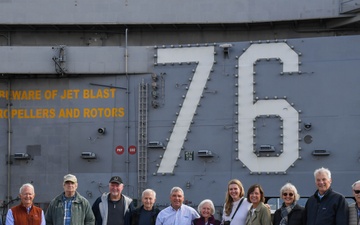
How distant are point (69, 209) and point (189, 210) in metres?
1.77

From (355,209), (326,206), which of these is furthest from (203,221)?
(355,209)

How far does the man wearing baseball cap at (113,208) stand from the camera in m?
9.84

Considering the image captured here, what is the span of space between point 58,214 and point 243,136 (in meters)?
6.81

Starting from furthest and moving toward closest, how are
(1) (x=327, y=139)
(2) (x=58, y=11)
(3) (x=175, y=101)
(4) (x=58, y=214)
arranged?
1. (2) (x=58, y=11)
2. (3) (x=175, y=101)
3. (1) (x=327, y=139)
4. (4) (x=58, y=214)

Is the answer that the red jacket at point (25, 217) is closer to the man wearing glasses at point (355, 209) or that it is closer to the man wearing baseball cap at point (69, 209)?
the man wearing baseball cap at point (69, 209)

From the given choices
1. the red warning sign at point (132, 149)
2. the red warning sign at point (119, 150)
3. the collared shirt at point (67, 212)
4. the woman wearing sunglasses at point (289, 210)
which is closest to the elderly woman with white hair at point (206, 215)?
the woman wearing sunglasses at point (289, 210)

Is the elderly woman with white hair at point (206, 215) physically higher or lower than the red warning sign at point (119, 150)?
lower

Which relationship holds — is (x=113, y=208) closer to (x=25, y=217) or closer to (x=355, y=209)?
(x=25, y=217)

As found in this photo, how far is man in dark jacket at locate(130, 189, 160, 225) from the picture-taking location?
9.82 meters

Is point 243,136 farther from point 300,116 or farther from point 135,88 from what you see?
point 135,88

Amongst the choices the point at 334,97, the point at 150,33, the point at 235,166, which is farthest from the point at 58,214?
the point at 150,33

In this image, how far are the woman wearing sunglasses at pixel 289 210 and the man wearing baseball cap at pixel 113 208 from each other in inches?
86.6

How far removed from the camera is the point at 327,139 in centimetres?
1486

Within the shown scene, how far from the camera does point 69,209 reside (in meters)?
9.38
